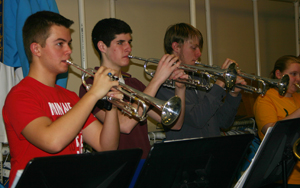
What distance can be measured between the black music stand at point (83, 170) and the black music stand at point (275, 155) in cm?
76

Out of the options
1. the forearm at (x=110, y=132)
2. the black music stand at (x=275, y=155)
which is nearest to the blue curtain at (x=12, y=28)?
the forearm at (x=110, y=132)

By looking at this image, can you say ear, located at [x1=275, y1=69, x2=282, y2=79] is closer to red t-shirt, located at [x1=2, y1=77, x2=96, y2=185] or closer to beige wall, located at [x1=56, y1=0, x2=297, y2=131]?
beige wall, located at [x1=56, y1=0, x2=297, y2=131]

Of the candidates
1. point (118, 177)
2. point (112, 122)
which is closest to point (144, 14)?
point (112, 122)

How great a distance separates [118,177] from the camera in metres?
1.29

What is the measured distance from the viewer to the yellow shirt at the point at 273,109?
2.68 meters

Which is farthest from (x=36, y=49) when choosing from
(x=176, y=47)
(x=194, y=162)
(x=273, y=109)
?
(x=273, y=109)

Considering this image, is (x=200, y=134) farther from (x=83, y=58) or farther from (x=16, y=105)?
(x=16, y=105)

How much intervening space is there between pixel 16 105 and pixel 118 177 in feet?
2.30

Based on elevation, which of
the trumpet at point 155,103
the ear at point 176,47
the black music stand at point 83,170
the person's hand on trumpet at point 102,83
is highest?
the ear at point 176,47

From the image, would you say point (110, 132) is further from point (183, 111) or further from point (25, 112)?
Result: point (183, 111)

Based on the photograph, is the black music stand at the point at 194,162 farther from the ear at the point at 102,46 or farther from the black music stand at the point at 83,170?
the ear at the point at 102,46

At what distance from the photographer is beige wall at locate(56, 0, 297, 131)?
11.0ft

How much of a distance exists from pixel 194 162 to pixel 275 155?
0.68 metres

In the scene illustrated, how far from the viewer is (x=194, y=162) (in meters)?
1.47
